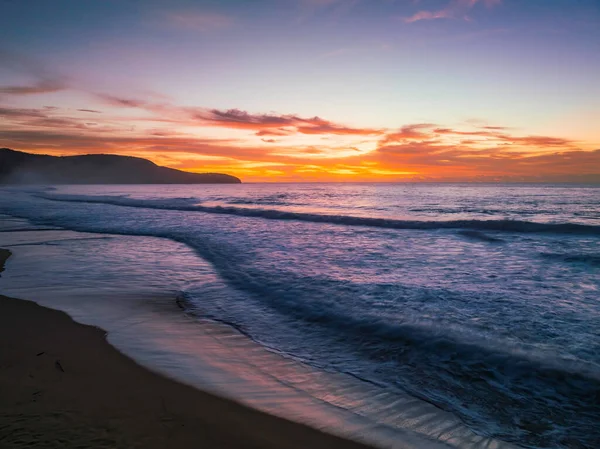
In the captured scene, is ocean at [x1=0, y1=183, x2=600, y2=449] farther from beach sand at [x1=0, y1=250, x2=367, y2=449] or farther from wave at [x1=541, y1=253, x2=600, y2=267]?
beach sand at [x1=0, y1=250, x2=367, y2=449]

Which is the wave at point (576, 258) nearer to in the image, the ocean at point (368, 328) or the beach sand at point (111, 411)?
the ocean at point (368, 328)

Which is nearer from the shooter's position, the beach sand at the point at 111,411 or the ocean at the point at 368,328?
the beach sand at the point at 111,411

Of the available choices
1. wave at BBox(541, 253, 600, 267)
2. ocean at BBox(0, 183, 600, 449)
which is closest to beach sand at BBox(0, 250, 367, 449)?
ocean at BBox(0, 183, 600, 449)

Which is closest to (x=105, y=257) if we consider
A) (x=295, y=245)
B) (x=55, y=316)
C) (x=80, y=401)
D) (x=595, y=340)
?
(x=55, y=316)

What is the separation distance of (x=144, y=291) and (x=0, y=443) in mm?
4732

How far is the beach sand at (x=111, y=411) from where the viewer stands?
2.69 m

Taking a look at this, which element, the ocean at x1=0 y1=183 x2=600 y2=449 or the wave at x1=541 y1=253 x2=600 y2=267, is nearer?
the ocean at x1=0 y1=183 x2=600 y2=449

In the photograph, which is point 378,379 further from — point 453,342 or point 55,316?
point 55,316

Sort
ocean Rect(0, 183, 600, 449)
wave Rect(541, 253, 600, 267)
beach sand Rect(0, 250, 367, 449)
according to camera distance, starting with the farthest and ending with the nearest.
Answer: wave Rect(541, 253, 600, 267) < ocean Rect(0, 183, 600, 449) < beach sand Rect(0, 250, 367, 449)

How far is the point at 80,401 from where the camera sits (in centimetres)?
317

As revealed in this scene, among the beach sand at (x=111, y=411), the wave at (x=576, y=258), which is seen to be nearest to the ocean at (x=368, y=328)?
the wave at (x=576, y=258)

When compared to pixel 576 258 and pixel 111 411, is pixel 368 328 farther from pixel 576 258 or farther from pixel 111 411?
pixel 576 258

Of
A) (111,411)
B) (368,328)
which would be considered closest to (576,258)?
(368,328)

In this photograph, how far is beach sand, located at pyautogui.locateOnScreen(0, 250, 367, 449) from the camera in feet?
8.81
